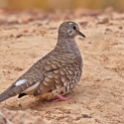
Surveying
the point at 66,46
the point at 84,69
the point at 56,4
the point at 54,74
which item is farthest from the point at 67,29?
the point at 56,4

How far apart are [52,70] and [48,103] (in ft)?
1.20

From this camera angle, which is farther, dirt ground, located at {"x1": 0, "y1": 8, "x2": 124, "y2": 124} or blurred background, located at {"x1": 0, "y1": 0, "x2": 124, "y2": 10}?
blurred background, located at {"x1": 0, "y1": 0, "x2": 124, "y2": 10}

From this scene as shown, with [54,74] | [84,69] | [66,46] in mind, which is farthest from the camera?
[84,69]

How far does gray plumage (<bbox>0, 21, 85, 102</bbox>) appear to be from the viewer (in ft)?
18.3

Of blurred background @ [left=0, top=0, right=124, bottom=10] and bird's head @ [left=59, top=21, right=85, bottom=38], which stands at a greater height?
blurred background @ [left=0, top=0, right=124, bottom=10]

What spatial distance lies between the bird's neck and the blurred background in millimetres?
11508

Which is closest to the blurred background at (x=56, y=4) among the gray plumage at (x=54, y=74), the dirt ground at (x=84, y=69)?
the dirt ground at (x=84, y=69)

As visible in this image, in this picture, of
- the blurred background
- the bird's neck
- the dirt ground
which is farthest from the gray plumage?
the blurred background

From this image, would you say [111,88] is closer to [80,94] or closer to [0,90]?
[80,94]

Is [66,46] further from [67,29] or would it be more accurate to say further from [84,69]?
[84,69]

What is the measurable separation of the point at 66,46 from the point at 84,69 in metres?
0.86

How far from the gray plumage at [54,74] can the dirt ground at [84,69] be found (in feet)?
0.58

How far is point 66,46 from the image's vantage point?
623cm

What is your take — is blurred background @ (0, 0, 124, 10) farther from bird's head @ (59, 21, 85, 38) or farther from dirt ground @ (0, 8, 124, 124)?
bird's head @ (59, 21, 85, 38)
